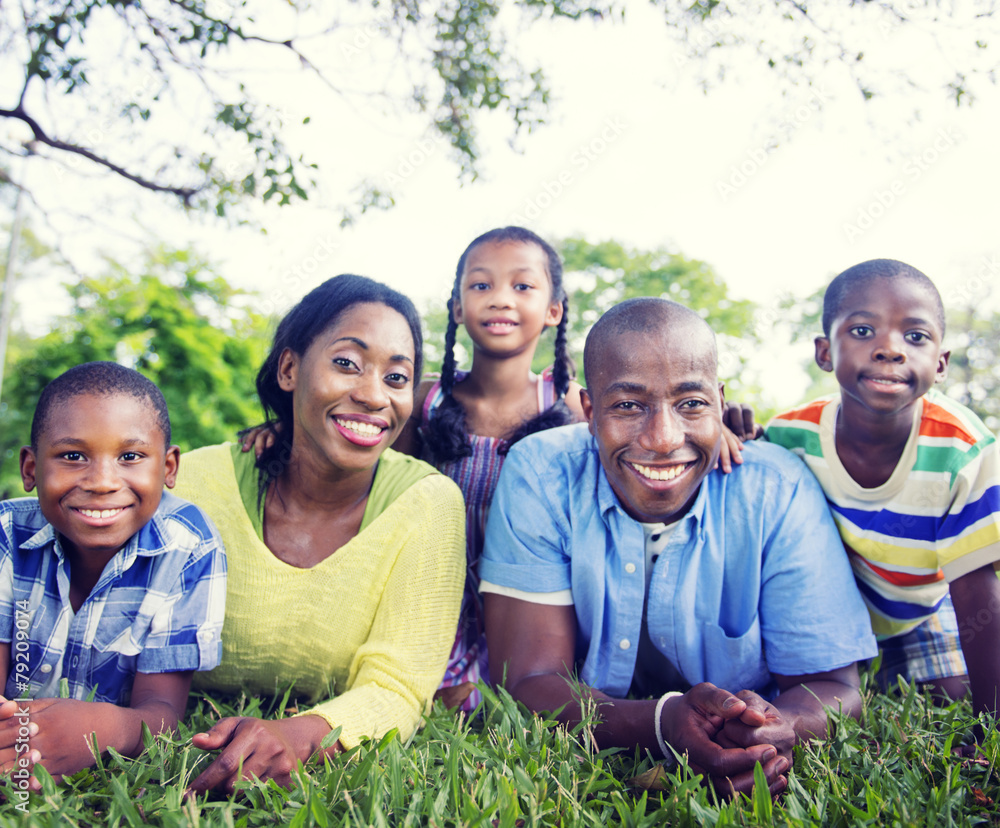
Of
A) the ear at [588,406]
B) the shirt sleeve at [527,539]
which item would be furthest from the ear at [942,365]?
the shirt sleeve at [527,539]

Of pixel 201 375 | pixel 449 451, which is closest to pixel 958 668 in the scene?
pixel 449 451

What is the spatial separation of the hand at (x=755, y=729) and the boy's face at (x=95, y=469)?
1831mm

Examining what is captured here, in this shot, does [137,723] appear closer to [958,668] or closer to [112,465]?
[112,465]

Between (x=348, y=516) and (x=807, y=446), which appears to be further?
(x=807, y=446)

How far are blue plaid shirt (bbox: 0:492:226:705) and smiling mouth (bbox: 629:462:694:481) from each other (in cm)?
147

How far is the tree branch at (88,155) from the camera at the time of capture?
15.3 ft

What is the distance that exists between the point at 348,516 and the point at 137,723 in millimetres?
962

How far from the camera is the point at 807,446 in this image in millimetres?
3023

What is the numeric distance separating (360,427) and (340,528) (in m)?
0.39

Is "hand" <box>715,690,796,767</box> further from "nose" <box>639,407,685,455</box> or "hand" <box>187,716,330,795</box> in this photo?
"hand" <box>187,716,330,795</box>

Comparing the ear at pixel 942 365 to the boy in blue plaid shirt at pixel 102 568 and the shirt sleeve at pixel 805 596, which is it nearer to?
the shirt sleeve at pixel 805 596

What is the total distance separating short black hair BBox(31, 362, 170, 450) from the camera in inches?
91.0

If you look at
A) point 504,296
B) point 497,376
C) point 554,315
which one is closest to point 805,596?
point 497,376

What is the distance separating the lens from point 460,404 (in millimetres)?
3795
